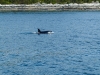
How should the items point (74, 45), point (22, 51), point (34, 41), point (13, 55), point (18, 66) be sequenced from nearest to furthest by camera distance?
point (18, 66) < point (13, 55) < point (22, 51) < point (74, 45) < point (34, 41)

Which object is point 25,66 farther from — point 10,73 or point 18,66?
point 10,73

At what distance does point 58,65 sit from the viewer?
144 ft

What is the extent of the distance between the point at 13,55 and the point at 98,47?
42.5 feet

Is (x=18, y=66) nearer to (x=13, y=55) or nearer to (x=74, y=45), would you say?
(x=13, y=55)

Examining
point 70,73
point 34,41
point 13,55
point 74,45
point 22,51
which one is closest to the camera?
point 70,73

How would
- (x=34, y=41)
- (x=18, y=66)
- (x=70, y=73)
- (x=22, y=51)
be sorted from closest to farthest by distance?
(x=70, y=73) → (x=18, y=66) → (x=22, y=51) → (x=34, y=41)

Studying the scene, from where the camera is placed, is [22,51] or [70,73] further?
[22,51]

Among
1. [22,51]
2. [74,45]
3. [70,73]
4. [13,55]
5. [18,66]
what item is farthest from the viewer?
[74,45]

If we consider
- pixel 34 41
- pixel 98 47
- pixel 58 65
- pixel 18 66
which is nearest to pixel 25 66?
pixel 18 66

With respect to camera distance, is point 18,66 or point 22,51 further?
point 22,51

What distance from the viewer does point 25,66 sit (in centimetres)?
4331

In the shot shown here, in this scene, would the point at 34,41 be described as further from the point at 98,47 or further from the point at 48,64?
the point at 48,64

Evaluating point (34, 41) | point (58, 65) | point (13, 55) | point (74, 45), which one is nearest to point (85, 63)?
point (58, 65)

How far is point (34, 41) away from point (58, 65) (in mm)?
23251
